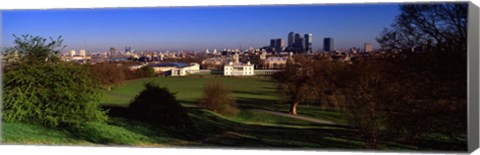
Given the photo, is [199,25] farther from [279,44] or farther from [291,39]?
[291,39]

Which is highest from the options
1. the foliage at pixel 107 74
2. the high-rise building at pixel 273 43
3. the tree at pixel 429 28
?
the tree at pixel 429 28

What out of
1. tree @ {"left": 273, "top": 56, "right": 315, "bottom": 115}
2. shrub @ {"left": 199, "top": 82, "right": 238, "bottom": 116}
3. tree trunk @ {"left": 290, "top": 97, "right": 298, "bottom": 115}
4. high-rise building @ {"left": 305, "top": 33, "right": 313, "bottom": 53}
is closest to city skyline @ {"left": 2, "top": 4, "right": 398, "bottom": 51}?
high-rise building @ {"left": 305, "top": 33, "right": 313, "bottom": 53}

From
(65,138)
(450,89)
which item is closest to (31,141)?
(65,138)

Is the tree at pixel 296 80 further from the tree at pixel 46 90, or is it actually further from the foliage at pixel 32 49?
the foliage at pixel 32 49

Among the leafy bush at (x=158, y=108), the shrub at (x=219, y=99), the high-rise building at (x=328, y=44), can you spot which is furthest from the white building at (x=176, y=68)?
the high-rise building at (x=328, y=44)

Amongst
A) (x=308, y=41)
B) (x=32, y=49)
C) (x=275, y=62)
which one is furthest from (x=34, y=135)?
(x=308, y=41)

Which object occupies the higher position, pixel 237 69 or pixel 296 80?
pixel 237 69

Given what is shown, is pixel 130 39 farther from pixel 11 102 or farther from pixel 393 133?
pixel 393 133
